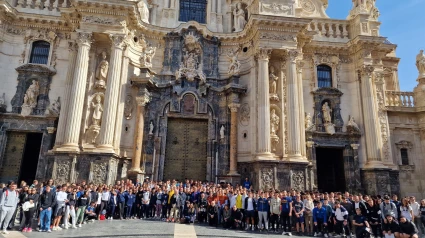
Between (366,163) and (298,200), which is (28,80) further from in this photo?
(366,163)

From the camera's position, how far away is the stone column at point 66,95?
17.5 metres

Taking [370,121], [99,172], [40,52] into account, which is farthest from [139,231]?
[370,121]

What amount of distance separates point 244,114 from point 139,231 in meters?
11.7

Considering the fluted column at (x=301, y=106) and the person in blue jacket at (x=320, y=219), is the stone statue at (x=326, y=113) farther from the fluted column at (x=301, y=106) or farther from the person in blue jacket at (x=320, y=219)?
the person in blue jacket at (x=320, y=219)

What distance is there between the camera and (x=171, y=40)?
2119 cm

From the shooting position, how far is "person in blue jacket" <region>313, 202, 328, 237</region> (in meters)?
12.1

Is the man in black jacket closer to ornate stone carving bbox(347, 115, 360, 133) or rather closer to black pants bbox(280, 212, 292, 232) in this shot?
black pants bbox(280, 212, 292, 232)

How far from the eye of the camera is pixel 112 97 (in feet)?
58.5

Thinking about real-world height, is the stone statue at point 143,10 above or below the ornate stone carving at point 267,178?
above

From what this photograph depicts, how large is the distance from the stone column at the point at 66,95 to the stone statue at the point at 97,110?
1541 mm

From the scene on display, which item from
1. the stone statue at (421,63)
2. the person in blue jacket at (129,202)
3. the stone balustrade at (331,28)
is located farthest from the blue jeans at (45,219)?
the stone statue at (421,63)

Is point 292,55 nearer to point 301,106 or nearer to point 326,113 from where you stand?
point 301,106

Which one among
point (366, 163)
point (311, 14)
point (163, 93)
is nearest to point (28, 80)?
point (163, 93)

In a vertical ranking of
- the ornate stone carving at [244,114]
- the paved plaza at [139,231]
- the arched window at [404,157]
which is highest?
the ornate stone carving at [244,114]
